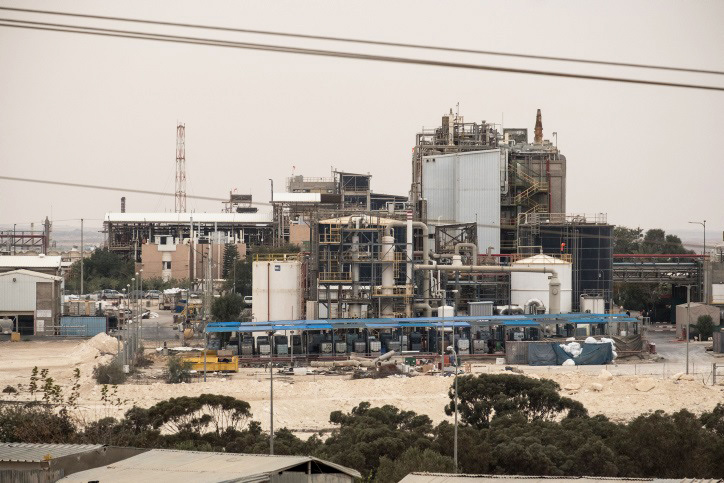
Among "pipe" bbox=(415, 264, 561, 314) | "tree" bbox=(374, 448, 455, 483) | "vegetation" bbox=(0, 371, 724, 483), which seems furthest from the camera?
"pipe" bbox=(415, 264, 561, 314)

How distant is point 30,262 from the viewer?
7262 centimetres

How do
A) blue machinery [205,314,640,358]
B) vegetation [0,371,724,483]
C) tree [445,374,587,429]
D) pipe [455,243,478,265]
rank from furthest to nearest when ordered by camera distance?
pipe [455,243,478,265] < blue machinery [205,314,640,358] < tree [445,374,587,429] < vegetation [0,371,724,483]

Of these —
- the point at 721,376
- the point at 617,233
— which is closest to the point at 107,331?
the point at 721,376

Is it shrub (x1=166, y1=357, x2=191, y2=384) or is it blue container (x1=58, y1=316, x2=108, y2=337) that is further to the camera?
blue container (x1=58, y1=316, x2=108, y2=337)

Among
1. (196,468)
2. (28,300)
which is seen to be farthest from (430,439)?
(28,300)

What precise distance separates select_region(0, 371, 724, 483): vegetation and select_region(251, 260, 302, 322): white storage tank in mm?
22463

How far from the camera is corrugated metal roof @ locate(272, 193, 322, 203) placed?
103m

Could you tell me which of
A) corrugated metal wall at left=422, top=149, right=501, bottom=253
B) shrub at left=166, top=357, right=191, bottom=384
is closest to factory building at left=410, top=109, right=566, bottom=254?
corrugated metal wall at left=422, top=149, right=501, bottom=253

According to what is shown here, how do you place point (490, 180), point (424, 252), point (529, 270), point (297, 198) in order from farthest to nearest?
point (297, 198)
point (490, 180)
point (529, 270)
point (424, 252)

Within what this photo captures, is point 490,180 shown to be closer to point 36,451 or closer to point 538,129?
point 538,129

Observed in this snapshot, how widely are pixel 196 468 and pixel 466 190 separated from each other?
1993 inches

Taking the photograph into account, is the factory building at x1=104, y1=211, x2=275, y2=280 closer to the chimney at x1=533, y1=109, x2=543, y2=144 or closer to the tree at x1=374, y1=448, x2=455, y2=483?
the chimney at x1=533, y1=109, x2=543, y2=144

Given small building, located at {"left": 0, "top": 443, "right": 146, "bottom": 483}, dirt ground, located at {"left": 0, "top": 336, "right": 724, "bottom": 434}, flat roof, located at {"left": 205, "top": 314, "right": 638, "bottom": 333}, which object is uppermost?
flat roof, located at {"left": 205, "top": 314, "right": 638, "bottom": 333}

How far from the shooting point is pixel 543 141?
247 feet
